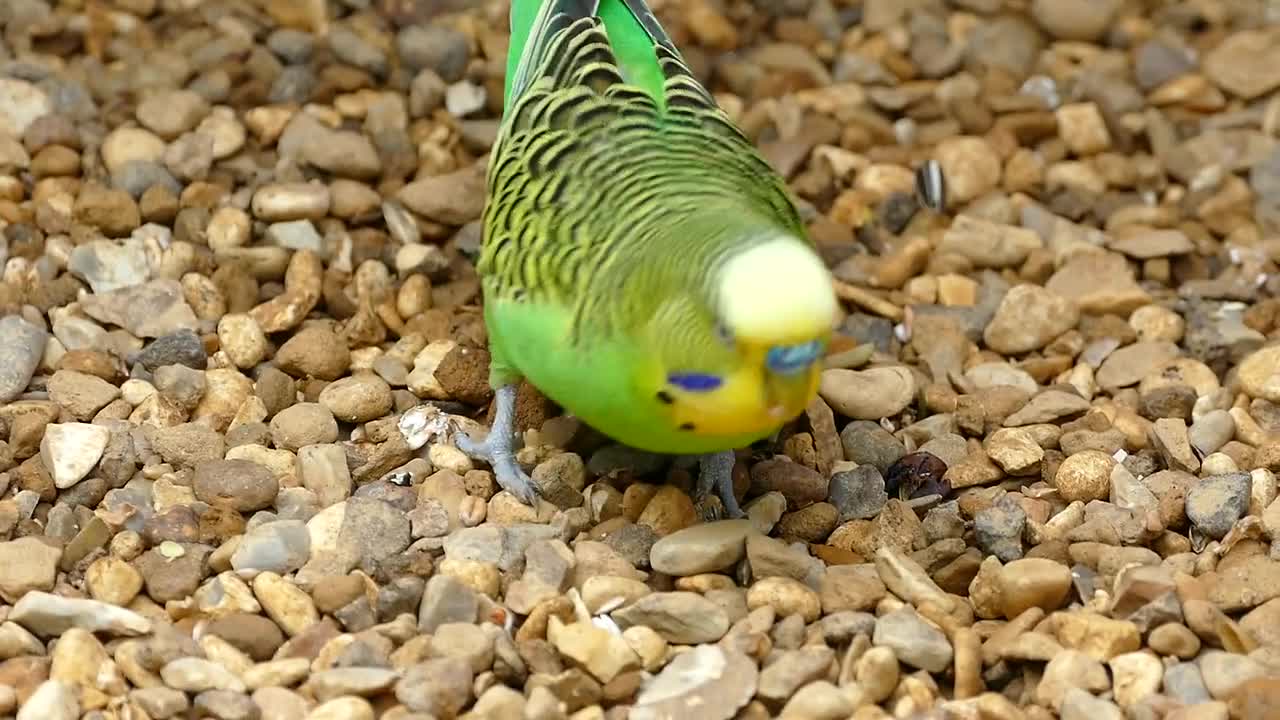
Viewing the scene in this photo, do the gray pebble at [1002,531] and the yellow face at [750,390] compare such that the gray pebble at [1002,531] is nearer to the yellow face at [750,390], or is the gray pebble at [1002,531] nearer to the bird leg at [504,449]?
the yellow face at [750,390]

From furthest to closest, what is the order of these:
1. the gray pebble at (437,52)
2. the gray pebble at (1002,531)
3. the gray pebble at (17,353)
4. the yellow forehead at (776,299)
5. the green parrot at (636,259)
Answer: the gray pebble at (437,52), the gray pebble at (17,353), the gray pebble at (1002,531), the green parrot at (636,259), the yellow forehead at (776,299)

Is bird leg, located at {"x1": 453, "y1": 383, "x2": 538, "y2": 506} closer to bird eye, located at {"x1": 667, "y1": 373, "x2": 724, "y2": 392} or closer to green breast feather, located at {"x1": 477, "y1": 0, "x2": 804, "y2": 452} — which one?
green breast feather, located at {"x1": 477, "y1": 0, "x2": 804, "y2": 452}

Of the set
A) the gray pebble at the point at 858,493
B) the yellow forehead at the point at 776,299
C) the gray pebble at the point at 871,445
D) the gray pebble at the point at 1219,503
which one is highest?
the yellow forehead at the point at 776,299

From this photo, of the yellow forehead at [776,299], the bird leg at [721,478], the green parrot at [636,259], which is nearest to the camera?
the yellow forehead at [776,299]

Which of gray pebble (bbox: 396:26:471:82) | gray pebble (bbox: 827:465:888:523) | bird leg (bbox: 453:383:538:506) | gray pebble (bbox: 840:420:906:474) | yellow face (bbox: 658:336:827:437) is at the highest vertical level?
yellow face (bbox: 658:336:827:437)

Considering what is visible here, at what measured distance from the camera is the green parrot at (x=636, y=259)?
10.9ft

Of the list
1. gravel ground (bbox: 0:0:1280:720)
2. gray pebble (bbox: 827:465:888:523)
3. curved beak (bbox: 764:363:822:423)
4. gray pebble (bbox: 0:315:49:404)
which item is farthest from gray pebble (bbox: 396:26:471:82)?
curved beak (bbox: 764:363:822:423)

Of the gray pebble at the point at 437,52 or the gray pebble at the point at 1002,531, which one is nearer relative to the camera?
the gray pebble at the point at 1002,531

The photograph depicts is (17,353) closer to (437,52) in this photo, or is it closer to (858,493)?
(437,52)

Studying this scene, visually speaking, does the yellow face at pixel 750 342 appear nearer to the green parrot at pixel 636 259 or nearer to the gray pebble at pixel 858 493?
the green parrot at pixel 636 259

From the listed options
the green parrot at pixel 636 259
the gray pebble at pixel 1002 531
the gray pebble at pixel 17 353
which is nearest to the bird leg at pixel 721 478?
the green parrot at pixel 636 259

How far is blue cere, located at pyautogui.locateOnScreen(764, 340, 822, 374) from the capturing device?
3.30m

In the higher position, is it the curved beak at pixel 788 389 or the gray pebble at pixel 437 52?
the curved beak at pixel 788 389

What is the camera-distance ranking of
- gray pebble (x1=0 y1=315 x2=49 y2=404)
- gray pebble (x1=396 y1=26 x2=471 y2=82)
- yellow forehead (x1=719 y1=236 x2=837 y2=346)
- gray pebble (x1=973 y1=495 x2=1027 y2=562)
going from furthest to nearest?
1. gray pebble (x1=396 y1=26 x2=471 y2=82)
2. gray pebble (x1=0 y1=315 x2=49 y2=404)
3. gray pebble (x1=973 y1=495 x2=1027 y2=562)
4. yellow forehead (x1=719 y1=236 x2=837 y2=346)
